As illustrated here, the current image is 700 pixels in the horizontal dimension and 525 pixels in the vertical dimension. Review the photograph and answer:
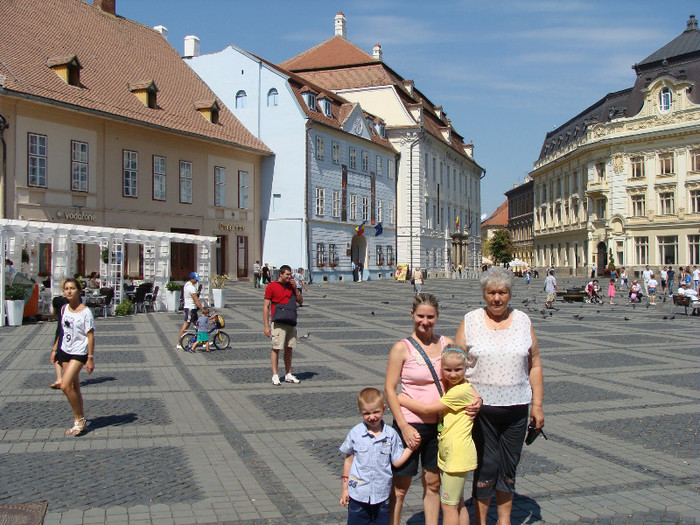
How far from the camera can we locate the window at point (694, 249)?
2350 inches

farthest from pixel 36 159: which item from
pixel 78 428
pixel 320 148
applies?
pixel 78 428

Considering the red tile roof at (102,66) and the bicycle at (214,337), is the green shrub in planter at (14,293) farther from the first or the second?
the red tile roof at (102,66)

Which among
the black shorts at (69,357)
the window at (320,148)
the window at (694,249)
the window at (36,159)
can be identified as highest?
the window at (320,148)

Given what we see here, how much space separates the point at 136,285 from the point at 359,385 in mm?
15655

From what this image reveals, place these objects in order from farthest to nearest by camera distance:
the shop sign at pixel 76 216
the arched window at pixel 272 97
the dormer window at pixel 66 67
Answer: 1. the arched window at pixel 272 97
2. the dormer window at pixel 66 67
3. the shop sign at pixel 76 216

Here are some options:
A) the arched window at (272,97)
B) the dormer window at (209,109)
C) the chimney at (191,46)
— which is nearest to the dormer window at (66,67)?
the dormer window at (209,109)

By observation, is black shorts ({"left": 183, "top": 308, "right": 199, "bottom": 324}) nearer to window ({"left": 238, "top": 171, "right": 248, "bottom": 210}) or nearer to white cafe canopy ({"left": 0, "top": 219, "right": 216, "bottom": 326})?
white cafe canopy ({"left": 0, "top": 219, "right": 216, "bottom": 326})

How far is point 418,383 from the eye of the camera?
4594 mm

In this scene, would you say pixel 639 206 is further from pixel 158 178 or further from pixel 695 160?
pixel 158 178

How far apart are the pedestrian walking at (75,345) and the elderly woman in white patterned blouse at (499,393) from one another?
4602 millimetres

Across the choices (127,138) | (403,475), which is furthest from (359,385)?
(127,138)

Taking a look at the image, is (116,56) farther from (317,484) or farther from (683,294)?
(317,484)

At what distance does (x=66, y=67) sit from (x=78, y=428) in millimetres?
25398

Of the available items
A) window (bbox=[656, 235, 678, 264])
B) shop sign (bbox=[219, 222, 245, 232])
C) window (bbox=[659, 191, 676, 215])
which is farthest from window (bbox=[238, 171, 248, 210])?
window (bbox=[659, 191, 676, 215])
